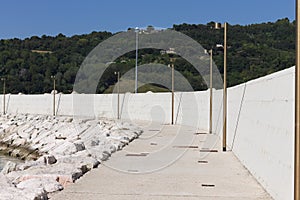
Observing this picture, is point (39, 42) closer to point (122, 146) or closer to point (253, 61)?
point (253, 61)

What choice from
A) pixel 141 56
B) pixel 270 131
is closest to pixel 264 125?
pixel 270 131

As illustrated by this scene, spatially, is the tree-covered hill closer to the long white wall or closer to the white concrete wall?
the long white wall

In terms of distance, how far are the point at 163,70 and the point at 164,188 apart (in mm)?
44663

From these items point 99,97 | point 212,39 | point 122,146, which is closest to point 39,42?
point 99,97

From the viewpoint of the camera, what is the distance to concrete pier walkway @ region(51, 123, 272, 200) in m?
9.20

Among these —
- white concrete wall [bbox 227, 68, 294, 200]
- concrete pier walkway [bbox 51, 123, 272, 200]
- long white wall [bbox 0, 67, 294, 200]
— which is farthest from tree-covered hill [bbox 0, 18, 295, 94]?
concrete pier walkway [bbox 51, 123, 272, 200]

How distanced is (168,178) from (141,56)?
159 ft

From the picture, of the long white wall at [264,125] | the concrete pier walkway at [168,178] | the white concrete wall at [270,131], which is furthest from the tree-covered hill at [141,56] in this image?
the concrete pier walkway at [168,178]

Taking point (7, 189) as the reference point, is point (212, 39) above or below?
above

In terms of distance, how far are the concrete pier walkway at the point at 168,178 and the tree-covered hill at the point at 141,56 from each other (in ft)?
14.2

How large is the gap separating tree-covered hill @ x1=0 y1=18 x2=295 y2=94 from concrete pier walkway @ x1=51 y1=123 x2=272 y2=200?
14.2ft

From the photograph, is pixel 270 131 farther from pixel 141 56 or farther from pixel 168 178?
pixel 141 56

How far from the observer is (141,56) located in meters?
59.4

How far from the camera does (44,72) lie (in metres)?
91.1
